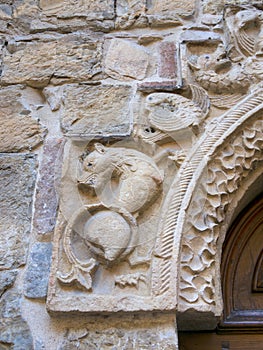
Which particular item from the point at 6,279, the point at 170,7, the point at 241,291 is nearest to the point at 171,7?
the point at 170,7

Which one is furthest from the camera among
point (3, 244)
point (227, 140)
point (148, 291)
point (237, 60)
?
point (237, 60)

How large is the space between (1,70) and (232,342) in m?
1.37

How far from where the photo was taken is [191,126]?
162 centimetres

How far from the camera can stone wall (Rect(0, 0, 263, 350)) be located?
4.34 feet

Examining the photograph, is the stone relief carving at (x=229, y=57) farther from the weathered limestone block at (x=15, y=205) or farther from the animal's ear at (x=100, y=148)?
the weathered limestone block at (x=15, y=205)

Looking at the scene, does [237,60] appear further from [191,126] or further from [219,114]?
[191,126]

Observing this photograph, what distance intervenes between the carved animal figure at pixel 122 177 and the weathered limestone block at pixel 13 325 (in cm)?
40

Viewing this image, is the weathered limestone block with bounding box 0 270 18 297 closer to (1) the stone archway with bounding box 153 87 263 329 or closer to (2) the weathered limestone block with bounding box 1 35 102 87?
(1) the stone archway with bounding box 153 87 263 329

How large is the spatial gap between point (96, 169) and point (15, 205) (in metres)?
0.30

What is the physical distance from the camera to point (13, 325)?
1.34 metres

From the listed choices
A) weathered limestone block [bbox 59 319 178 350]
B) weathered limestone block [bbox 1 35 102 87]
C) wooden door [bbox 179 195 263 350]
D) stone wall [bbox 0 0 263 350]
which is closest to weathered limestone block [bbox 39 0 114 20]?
stone wall [bbox 0 0 263 350]

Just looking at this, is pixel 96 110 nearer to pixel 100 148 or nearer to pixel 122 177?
pixel 100 148

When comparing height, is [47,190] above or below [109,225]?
above

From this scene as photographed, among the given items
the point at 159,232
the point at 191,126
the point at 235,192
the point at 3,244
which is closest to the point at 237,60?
the point at 191,126
